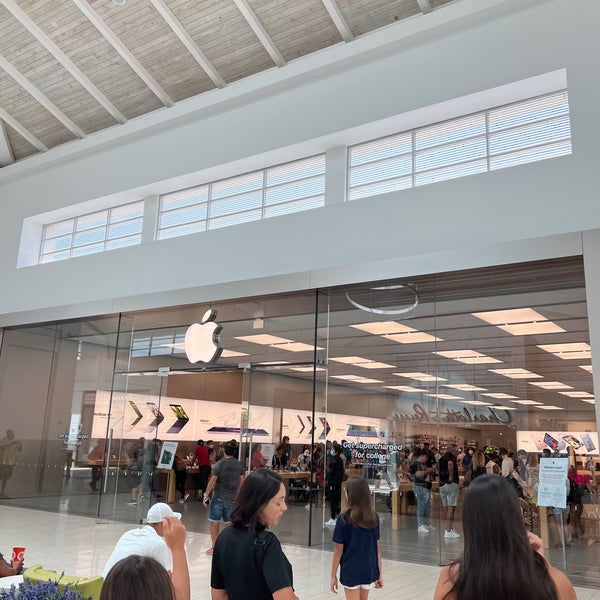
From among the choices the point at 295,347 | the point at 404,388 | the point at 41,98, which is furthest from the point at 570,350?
the point at 41,98

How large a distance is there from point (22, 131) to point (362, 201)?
338 inches

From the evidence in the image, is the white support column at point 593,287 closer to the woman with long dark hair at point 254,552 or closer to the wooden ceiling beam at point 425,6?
the wooden ceiling beam at point 425,6

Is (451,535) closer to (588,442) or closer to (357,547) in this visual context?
(588,442)

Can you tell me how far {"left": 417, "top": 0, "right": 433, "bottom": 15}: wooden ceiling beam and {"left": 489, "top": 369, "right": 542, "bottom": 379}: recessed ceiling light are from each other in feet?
18.2

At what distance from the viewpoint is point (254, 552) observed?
7.91 feet

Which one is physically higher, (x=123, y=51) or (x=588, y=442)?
(x=123, y=51)

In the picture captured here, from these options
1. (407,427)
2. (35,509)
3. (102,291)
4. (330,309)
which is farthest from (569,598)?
(35,509)

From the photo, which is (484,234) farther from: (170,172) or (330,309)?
(170,172)

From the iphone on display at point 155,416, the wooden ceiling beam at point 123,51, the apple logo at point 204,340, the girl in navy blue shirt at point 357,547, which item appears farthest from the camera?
the iphone on display at point 155,416

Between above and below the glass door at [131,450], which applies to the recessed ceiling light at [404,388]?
above

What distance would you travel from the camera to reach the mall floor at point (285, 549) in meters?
6.82

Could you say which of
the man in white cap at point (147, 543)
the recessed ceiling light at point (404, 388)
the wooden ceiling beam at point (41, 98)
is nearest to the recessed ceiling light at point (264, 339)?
the recessed ceiling light at point (404, 388)

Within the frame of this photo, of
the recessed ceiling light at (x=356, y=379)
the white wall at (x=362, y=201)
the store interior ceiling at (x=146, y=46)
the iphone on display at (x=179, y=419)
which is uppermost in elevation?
the store interior ceiling at (x=146, y=46)

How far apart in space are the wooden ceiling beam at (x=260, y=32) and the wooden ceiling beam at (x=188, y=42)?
1.17m
